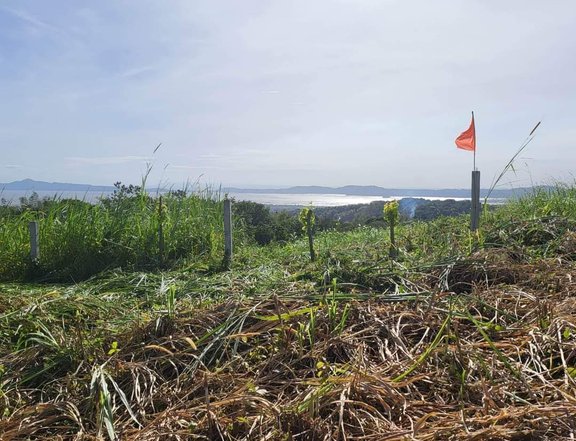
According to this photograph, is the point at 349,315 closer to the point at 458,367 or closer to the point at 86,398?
the point at 458,367

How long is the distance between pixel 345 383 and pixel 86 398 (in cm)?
93

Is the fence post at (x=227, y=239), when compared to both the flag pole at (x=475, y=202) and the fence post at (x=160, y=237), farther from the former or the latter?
the flag pole at (x=475, y=202)

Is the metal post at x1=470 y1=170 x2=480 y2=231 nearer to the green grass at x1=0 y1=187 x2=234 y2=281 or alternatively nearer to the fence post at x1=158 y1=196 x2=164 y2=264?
the green grass at x1=0 y1=187 x2=234 y2=281

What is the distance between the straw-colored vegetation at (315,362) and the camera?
1.49 meters

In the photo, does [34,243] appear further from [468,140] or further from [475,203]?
[468,140]

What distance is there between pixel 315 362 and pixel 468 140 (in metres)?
4.72

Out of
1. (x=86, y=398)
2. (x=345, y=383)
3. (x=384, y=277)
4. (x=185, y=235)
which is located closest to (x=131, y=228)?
(x=185, y=235)

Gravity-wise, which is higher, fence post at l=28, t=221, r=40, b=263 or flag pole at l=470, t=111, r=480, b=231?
flag pole at l=470, t=111, r=480, b=231

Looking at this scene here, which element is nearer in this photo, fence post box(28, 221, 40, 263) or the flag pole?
the flag pole

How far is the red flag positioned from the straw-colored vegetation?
3140 millimetres

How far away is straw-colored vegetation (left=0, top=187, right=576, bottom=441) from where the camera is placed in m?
1.49

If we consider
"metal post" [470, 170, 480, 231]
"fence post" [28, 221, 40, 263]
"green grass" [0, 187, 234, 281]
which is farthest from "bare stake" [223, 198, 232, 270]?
"metal post" [470, 170, 480, 231]

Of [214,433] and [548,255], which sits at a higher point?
[548,255]

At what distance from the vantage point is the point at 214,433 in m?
1.52
